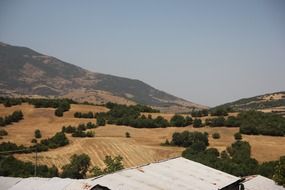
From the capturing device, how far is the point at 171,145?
88.6 m

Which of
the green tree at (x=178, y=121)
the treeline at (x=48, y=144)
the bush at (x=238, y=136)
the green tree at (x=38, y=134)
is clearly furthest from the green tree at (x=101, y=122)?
the bush at (x=238, y=136)

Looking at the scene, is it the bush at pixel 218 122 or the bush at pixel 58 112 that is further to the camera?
the bush at pixel 58 112

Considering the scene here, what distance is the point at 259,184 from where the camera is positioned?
45656mm

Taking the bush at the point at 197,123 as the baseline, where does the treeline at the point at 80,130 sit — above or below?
below

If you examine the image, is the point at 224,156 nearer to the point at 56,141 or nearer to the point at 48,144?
the point at 56,141

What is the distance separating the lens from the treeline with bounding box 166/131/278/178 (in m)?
60.6

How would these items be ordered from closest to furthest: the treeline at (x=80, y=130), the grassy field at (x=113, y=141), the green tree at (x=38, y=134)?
the grassy field at (x=113, y=141) < the green tree at (x=38, y=134) < the treeline at (x=80, y=130)

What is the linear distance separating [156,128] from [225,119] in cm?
1592

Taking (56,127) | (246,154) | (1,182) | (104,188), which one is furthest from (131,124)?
(104,188)

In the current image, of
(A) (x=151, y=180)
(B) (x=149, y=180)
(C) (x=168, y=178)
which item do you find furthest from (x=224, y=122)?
(B) (x=149, y=180)

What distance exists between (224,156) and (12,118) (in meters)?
52.5

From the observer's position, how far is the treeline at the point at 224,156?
6062 cm

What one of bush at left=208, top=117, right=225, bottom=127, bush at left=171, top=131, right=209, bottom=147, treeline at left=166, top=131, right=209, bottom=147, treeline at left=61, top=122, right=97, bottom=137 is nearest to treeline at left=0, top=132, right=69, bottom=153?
treeline at left=61, top=122, right=97, bottom=137

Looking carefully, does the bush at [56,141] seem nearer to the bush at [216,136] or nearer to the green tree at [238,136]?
the bush at [216,136]
